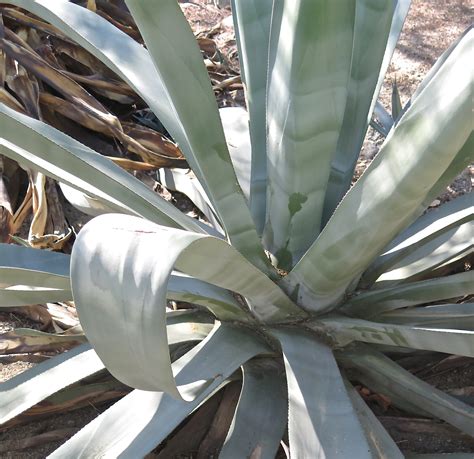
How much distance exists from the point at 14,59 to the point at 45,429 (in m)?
0.99

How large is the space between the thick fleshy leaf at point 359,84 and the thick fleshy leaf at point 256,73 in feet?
0.38

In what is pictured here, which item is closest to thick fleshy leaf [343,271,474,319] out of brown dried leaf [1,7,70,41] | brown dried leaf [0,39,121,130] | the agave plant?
the agave plant

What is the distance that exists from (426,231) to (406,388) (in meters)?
0.26

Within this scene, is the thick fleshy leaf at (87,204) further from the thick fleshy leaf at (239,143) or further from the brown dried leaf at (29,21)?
the brown dried leaf at (29,21)

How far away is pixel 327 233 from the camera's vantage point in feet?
3.49

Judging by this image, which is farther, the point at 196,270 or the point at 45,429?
the point at 45,429

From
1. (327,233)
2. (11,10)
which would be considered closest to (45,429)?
(327,233)

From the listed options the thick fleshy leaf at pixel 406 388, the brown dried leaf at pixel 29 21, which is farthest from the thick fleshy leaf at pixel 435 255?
the brown dried leaf at pixel 29 21

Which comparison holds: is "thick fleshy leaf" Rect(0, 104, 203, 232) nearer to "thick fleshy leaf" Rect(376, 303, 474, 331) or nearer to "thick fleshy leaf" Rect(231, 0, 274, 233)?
"thick fleshy leaf" Rect(231, 0, 274, 233)

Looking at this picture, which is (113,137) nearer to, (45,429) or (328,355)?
(45,429)

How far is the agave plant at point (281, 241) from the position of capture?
901 millimetres

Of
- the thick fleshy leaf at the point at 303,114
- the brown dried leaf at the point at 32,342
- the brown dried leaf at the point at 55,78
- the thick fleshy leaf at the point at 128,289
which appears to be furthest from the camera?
the brown dried leaf at the point at 55,78

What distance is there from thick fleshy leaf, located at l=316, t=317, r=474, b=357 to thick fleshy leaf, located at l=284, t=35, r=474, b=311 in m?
0.05

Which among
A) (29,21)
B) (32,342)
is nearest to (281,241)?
(32,342)
